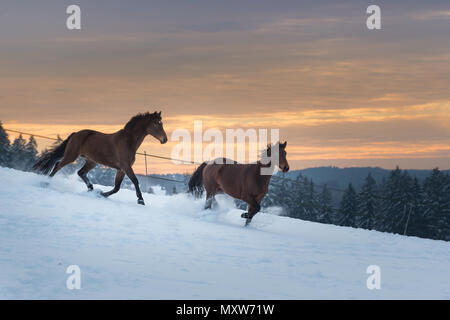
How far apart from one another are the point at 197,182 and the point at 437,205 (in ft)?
128

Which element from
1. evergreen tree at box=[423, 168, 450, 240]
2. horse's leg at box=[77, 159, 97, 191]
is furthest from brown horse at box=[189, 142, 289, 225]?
evergreen tree at box=[423, 168, 450, 240]

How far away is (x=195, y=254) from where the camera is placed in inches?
352

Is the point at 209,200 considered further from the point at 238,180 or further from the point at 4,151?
the point at 4,151

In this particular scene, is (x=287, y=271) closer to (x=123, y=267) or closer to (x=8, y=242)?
(x=123, y=267)

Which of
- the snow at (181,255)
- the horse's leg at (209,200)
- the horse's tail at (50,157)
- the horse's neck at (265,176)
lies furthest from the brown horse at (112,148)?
the horse's neck at (265,176)

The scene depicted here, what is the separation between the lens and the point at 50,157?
14.1 metres

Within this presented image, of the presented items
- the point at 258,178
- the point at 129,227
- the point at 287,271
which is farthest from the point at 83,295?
the point at 258,178

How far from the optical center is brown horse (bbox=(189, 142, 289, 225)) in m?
12.3

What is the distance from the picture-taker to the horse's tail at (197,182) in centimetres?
1466

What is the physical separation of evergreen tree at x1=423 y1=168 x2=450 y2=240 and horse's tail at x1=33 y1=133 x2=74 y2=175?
130ft

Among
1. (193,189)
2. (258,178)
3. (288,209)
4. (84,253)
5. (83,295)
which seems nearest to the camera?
(83,295)

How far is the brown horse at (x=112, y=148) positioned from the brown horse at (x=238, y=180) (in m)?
1.55

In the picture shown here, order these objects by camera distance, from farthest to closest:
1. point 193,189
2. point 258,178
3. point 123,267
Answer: point 193,189 → point 258,178 → point 123,267

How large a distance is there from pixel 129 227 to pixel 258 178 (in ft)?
11.2
